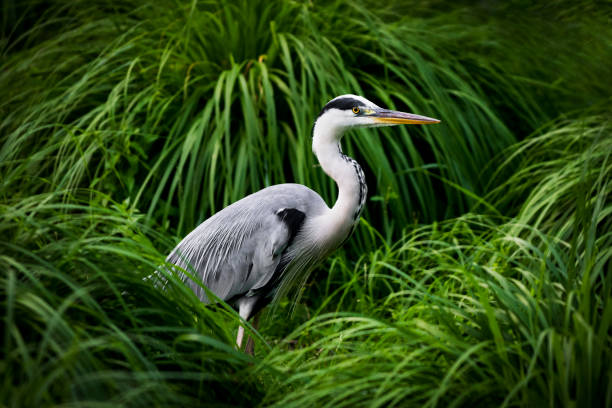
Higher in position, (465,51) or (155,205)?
(465,51)

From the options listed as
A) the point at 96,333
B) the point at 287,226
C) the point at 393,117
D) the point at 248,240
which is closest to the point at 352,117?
the point at 393,117

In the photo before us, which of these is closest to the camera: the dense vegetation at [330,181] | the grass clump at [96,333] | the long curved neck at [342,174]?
the grass clump at [96,333]

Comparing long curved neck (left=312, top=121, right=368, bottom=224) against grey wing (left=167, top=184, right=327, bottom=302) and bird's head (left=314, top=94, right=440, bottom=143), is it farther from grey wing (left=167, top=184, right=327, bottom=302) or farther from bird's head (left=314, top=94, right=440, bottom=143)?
grey wing (left=167, top=184, right=327, bottom=302)

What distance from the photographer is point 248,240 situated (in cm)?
338

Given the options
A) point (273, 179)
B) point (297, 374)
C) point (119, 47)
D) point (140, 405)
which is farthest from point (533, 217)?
point (119, 47)

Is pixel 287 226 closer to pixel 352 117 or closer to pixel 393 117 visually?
pixel 352 117

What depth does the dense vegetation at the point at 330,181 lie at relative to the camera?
86.4 inches

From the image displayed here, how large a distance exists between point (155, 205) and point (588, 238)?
2.53m

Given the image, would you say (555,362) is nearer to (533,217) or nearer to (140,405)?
(140,405)

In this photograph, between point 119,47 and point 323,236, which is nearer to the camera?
point 323,236

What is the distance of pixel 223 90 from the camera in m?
4.36

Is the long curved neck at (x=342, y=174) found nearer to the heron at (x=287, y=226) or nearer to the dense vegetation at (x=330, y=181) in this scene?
the heron at (x=287, y=226)

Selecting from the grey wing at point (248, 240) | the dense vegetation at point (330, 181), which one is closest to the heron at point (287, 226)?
the grey wing at point (248, 240)

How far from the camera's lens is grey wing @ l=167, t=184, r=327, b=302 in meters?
3.34
